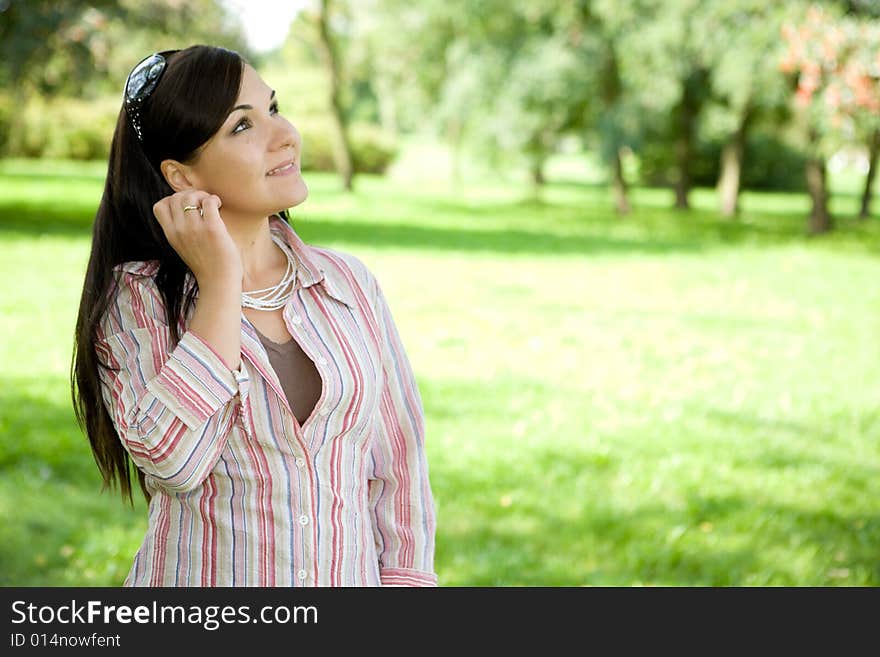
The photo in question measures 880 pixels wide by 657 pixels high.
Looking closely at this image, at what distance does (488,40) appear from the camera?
81.1 ft

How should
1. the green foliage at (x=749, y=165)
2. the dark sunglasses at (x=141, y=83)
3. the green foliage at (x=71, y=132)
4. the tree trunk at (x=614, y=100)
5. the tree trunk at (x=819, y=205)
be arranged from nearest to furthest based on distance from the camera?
the dark sunglasses at (x=141, y=83), the tree trunk at (x=819, y=205), the tree trunk at (x=614, y=100), the green foliage at (x=71, y=132), the green foliage at (x=749, y=165)

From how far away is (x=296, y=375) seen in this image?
2.03m

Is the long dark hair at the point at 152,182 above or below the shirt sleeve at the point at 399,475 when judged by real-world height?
above

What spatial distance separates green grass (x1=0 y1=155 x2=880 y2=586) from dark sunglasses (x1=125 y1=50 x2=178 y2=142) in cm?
293

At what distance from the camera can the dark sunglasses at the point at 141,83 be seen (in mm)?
1937

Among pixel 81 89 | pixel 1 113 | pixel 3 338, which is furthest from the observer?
pixel 1 113

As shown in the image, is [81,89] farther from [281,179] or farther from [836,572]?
[281,179]

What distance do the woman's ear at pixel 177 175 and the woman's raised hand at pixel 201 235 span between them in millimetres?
138

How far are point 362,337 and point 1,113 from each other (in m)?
29.0

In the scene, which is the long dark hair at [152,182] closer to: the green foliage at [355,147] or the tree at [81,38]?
the tree at [81,38]

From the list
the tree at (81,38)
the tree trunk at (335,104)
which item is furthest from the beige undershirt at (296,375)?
the tree trunk at (335,104)

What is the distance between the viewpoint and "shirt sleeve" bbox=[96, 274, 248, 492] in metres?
1.80

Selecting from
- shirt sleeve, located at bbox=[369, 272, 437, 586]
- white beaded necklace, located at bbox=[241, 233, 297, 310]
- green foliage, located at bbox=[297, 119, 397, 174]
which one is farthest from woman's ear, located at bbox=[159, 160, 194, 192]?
green foliage, located at bbox=[297, 119, 397, 174]

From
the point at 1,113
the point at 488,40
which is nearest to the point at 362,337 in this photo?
the point at 488,40
